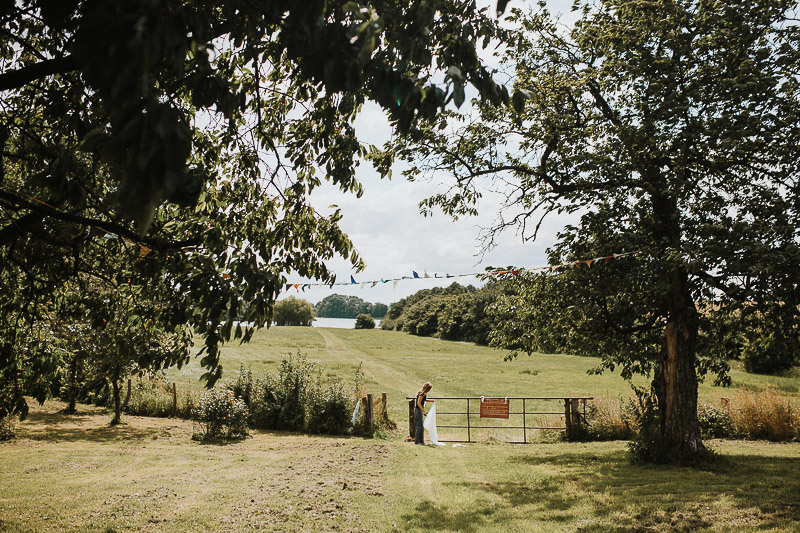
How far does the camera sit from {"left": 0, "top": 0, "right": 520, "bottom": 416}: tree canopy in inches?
63.5

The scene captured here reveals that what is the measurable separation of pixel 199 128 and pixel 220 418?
1148cm

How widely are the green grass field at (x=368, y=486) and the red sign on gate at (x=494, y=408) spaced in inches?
36.9

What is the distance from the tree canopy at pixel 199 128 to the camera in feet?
5.29

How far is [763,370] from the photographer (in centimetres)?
3434

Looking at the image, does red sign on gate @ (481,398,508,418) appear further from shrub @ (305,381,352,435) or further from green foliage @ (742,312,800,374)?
green foliage @ (742,312,800,374)

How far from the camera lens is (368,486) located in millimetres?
7953

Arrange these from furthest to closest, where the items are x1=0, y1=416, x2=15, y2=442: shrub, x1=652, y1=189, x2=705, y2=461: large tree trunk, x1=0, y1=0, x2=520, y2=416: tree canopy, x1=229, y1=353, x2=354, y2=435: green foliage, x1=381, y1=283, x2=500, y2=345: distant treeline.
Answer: x1=381, y1=283, x2=500, y2=345: distant treeline < x1=229, y1=353, x2=354, y2=435: green foliage < x1=0, y1=416, x2=15, y2=442: shrub < x1=652, y1=189, x2=705, y2=461: large tree trunk < x1=0, y1=0, x2=520, y2=416: tree canopy

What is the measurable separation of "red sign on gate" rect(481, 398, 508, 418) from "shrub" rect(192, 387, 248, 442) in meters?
7.72

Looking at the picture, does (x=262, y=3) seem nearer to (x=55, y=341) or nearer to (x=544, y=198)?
(x=55, y=341)

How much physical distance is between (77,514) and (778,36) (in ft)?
45.9

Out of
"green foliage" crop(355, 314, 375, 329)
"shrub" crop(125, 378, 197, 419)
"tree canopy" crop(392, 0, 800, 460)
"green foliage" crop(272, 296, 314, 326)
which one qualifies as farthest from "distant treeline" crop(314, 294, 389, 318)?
"tree canopy" crop(392, 0, 800, 460)

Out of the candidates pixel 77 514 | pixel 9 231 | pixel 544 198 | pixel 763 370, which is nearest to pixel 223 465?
pixel 77 514

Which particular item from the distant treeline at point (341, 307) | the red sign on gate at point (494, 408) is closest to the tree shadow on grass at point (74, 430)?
the red sign on gate at point (494, 408)

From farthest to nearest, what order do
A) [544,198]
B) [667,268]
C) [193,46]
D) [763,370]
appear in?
[763,370] → [544,198] → [667,268] → [193,46]
